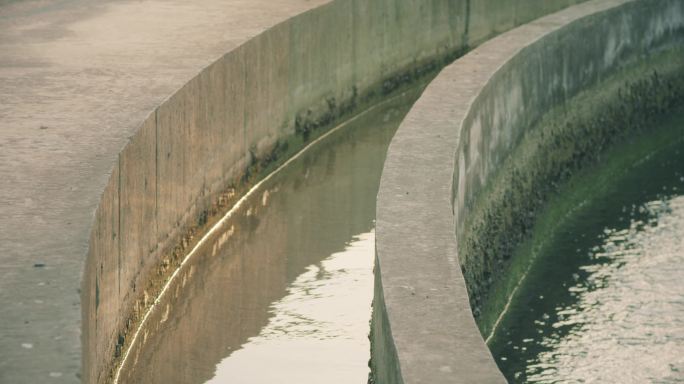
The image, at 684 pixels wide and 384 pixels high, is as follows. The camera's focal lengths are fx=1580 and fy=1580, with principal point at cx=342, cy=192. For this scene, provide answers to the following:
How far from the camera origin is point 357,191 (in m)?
9.09

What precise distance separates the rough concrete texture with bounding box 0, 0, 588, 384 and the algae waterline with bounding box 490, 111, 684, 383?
1685mm

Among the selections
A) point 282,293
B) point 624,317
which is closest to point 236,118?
point 282,293

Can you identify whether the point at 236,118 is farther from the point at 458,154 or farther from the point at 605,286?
the point at 605,286

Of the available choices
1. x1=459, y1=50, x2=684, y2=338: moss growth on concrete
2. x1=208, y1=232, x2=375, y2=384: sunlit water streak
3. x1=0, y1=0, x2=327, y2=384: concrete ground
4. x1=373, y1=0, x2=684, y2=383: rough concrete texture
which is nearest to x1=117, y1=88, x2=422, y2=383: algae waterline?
x1=208, y1=232, x2=375, y2=384: sunlit water streak

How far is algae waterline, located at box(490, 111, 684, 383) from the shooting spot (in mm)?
6984

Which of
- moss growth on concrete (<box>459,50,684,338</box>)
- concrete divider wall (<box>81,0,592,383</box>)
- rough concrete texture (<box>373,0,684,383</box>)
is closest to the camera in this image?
rough concrete texture (<box>373,0,684,383</box>)

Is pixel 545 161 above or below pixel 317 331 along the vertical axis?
above

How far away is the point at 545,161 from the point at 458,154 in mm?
2649

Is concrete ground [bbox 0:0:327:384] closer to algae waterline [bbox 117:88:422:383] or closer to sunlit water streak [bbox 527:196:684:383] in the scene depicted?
algae waterline [bbox 117:88:422:383]

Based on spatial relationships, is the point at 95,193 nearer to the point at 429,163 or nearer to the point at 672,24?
the point at 429,163

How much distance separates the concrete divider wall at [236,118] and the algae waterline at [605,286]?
164 cm

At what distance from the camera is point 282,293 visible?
291 inches

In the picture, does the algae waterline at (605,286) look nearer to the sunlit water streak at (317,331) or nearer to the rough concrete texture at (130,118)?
the sunlit water streak at (317,331)

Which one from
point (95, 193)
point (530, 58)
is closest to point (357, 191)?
point (530, 58)
